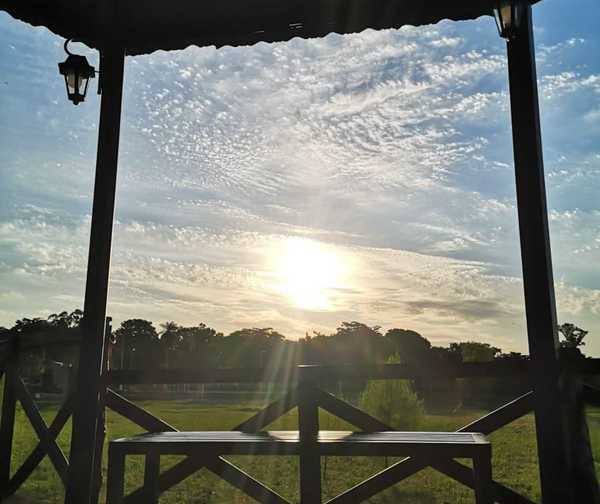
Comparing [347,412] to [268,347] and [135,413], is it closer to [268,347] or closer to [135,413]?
[135,413]

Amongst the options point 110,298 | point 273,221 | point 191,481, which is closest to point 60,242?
point 273,221

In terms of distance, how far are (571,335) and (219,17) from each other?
271cm

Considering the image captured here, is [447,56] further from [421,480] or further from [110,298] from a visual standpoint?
[421,480]

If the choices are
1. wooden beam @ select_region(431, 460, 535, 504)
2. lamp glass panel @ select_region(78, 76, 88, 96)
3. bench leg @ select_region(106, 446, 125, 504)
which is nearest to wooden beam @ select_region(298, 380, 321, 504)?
wooden beam @ select_region(431, 460, 535, 504)

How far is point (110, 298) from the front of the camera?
2910 millimetres

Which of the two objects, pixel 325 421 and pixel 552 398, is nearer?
pixel 552 398

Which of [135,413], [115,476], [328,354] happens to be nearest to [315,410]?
[115,476]

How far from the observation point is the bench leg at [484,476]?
1919 millimetres

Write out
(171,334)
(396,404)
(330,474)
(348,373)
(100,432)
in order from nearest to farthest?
(348,373) → (100,432) → (330,474) → (396,404) → (171,334)

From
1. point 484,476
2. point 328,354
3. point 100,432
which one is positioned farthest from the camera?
point 328,354

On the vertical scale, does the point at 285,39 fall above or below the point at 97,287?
above

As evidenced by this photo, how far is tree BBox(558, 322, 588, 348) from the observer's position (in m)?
2.46

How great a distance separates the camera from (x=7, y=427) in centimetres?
341

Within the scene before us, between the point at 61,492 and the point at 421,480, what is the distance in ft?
13.7
